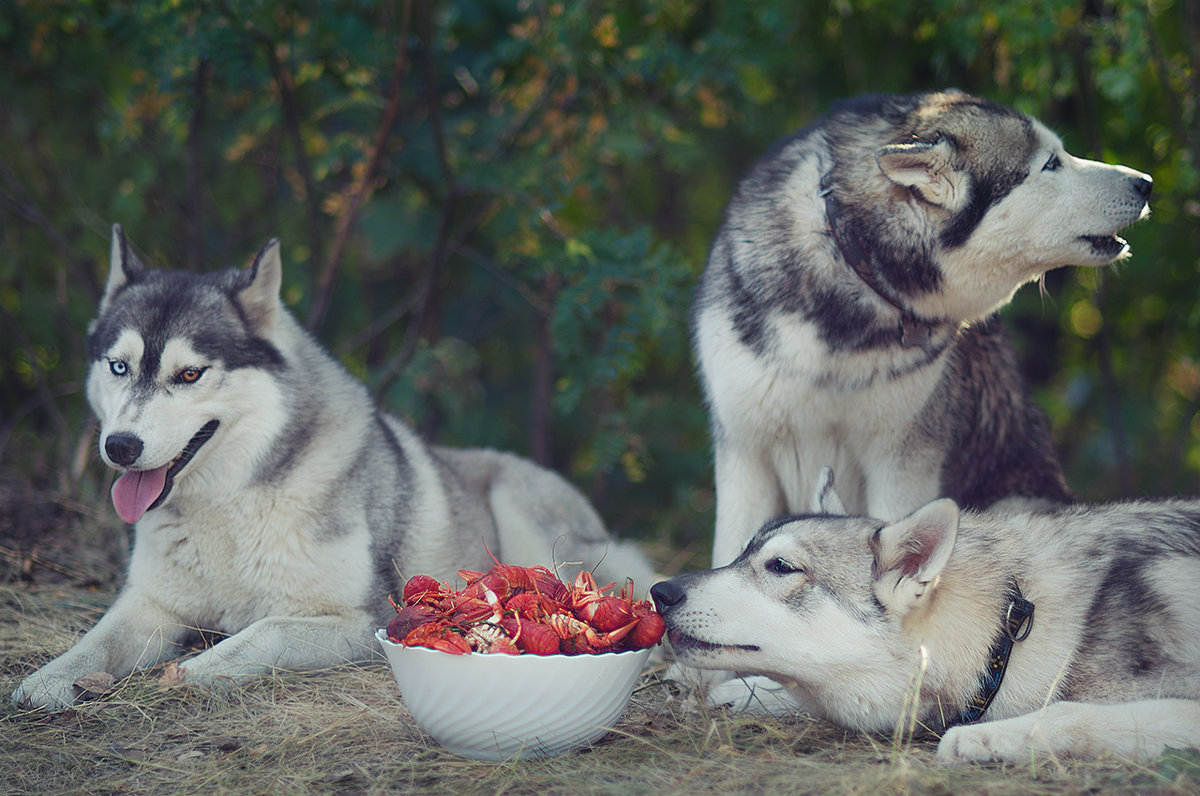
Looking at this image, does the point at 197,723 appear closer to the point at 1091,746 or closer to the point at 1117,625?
the point at 1091,746

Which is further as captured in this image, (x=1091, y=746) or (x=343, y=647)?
(x=343, y=647)

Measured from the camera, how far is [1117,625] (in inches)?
114

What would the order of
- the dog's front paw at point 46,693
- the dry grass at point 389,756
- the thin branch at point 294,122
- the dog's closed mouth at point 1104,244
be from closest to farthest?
A: 1. the dry grass at point 389,756
2. the dog's front paw at point 46,693
3. the dog's closed mouth at point 1104,244
4. the thin branch at point 294,122

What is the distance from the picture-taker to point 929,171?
11.2ft

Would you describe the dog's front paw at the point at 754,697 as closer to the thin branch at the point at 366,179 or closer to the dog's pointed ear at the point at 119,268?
the dog's pointed ear at the point at 119,268

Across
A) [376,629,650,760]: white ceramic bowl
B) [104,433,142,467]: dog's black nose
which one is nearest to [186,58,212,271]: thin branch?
[104,433,142,467]: dog's black nose

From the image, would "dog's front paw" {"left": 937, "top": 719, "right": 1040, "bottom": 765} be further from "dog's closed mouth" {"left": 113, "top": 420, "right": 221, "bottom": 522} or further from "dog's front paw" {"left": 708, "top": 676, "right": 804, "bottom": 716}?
"dog's closed mouth" {"left": 113, "top": 420, "right": 221, "bottom": 522}

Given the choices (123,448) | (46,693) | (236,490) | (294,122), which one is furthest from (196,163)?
(46,693)

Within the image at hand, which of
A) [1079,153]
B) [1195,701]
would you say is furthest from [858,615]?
[1079,153]

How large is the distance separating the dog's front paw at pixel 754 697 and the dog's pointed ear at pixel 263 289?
238cm

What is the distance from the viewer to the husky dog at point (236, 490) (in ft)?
11.6

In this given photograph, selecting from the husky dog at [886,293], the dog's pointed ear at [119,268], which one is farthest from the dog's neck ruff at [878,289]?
the dog's pointed ear at [119,268]

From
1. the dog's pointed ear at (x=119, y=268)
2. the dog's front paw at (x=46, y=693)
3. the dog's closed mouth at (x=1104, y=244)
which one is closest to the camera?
the dog's front paw at (x=46, y=693)

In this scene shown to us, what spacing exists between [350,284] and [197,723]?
4.72 m
